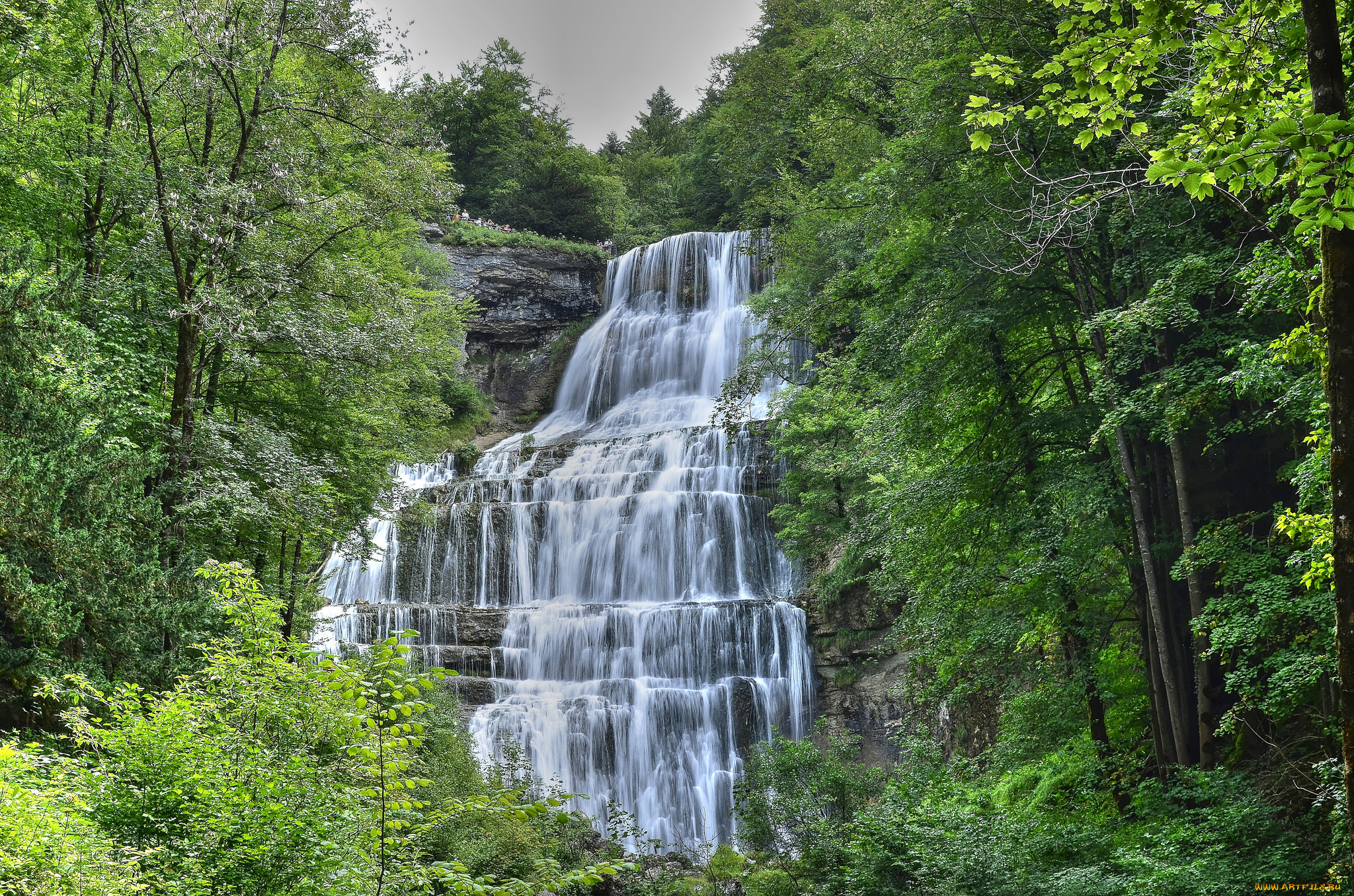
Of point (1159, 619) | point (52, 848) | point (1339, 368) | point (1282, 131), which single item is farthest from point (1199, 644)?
point (52, 848)

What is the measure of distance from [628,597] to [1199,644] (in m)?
15.5

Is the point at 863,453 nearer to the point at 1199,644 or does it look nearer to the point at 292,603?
the point at 1199,644

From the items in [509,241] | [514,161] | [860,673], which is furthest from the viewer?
[514,161]

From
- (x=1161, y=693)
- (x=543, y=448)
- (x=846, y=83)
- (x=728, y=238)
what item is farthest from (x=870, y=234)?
(x=728, y=238)

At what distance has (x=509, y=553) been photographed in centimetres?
2333

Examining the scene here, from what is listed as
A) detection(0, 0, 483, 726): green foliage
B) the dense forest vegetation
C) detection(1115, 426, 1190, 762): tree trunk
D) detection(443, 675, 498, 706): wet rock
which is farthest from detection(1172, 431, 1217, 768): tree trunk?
detection(443, 675, 498, 706): wet rock

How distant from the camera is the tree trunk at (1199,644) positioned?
7613mm

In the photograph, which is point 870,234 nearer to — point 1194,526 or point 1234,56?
point 1194,526

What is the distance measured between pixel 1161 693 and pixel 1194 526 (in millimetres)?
1835

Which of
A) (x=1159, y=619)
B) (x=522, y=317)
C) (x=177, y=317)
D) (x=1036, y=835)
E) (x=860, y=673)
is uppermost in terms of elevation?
(x=522, y=317)

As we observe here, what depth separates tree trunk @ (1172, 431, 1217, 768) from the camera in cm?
761

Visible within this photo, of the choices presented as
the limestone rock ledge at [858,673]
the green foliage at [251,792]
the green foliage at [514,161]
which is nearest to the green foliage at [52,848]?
the green foliage at [251,792]

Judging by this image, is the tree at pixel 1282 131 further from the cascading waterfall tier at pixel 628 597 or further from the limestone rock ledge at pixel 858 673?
the limestone rock ledge at pixel 858 673

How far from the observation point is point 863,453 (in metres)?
15.9
